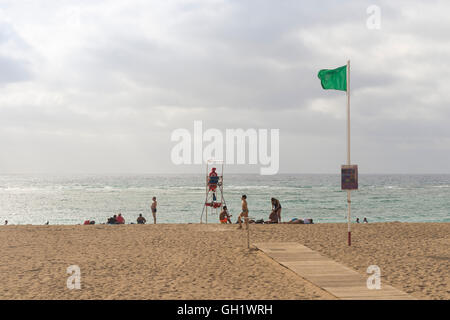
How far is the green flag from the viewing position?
13586 mm

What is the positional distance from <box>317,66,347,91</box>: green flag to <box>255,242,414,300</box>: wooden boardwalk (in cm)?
A: 526

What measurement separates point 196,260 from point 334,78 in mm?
7255

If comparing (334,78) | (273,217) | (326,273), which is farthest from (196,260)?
(273,217)

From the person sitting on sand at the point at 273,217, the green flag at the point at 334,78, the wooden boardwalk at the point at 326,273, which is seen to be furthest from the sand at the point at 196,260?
the green flag at the point at 334,78

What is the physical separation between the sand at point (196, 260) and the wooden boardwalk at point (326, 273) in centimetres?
26

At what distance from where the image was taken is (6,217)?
1688 inches

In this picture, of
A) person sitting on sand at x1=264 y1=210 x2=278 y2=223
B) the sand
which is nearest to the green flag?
the sand

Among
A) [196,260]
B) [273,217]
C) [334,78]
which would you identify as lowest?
[196,260]

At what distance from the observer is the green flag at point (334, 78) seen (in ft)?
44.6

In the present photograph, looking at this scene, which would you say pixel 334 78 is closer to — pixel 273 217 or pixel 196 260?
pixel 196 260

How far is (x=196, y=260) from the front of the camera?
1170 cm

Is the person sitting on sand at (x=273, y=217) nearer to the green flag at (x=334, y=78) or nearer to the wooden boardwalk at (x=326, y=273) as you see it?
the wooden boardwalk at (x=326, y=273)
